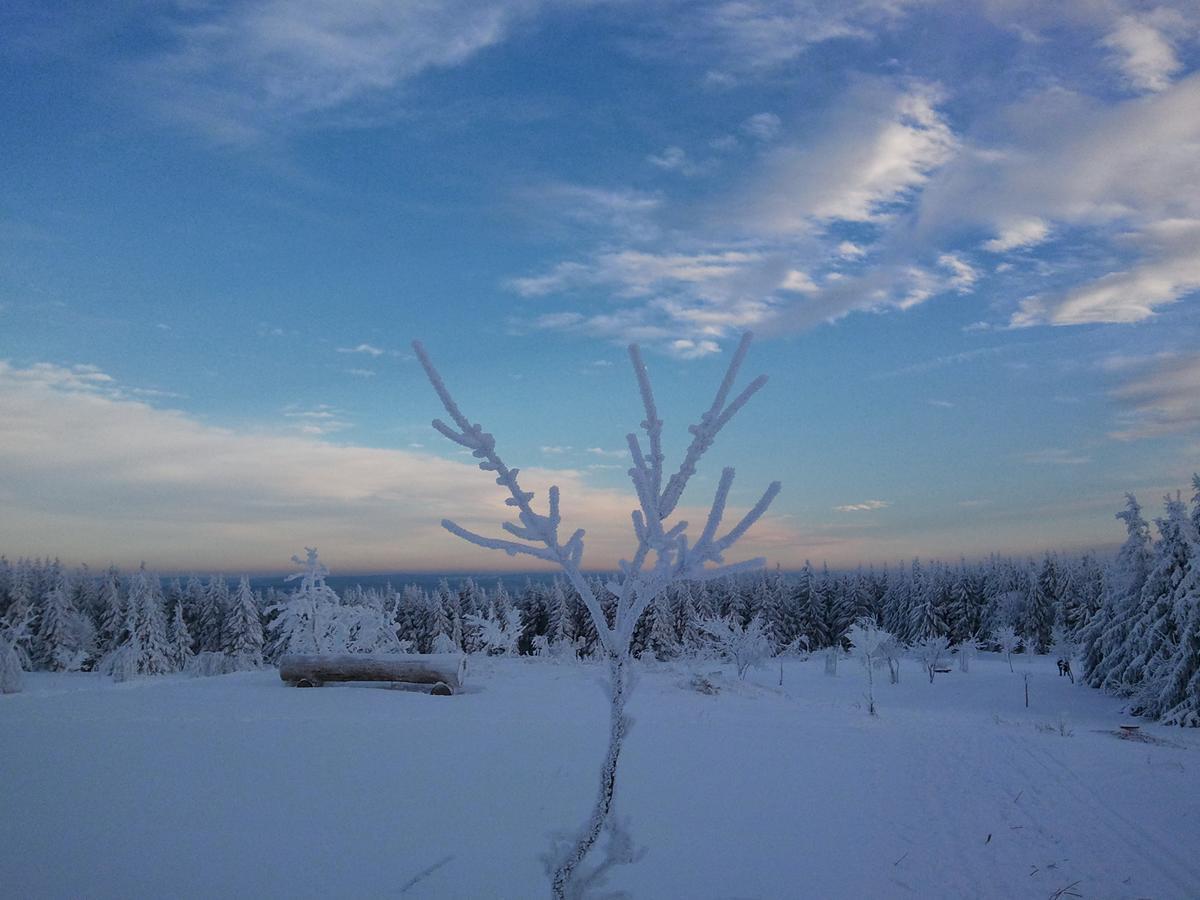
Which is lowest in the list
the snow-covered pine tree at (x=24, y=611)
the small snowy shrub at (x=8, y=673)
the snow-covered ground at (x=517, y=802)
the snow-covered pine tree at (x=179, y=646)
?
the snow-covered pine tree at (x=179, y=646)

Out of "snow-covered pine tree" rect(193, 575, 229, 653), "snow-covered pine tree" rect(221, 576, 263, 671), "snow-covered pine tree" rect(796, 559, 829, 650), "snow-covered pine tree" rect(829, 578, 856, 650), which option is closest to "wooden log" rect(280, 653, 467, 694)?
"snow-covered pine tree" rect(221, 576, 263, 671)

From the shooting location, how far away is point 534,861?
6.12 m

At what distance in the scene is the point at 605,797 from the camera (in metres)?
4.03

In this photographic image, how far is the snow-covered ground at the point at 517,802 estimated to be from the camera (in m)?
5.82

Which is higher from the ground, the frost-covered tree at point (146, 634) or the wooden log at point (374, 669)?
the wooden log at point (374, 669)

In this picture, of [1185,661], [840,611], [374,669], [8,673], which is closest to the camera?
[374,669]

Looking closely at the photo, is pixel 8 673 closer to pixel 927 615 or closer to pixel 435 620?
pixel 435 620

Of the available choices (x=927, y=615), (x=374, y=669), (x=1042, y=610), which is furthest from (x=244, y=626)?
(x=1042, y=610)

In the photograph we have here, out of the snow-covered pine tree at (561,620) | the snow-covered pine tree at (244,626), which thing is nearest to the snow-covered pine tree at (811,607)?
the snow-covered pine tree at (561,620)

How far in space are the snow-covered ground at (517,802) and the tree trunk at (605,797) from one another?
6.24ft

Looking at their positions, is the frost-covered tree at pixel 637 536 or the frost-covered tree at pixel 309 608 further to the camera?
the frost-covered tree at pixel 309 608

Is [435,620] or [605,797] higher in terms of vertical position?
[605,797]

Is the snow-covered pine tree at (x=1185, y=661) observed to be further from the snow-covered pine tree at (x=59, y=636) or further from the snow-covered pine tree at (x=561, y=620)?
the snow-covered pine tree at (x=59, y=636)

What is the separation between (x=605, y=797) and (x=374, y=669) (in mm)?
11163
